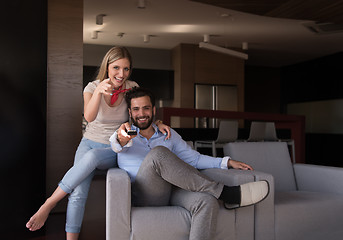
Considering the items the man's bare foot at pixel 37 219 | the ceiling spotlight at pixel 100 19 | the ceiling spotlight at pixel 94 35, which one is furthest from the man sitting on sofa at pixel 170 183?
the ceiling spotlight at pixel 94 35

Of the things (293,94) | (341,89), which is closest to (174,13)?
(341,89)

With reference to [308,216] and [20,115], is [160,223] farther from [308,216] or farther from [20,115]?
[20,115]

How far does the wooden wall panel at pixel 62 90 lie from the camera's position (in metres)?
3.88

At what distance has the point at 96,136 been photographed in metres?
2.54

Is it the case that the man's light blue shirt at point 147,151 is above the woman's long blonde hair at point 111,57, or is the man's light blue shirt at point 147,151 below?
below

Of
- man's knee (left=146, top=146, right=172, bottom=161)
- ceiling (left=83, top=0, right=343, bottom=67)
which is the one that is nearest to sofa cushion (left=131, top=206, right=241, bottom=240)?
man's knee (left=146, top=146, right=172, bottom=161)

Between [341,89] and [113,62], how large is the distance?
758cm

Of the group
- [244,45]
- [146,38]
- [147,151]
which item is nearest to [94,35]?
[146,38]

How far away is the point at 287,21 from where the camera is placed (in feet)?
20.6

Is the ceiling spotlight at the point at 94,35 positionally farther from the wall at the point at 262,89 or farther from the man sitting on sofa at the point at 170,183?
the man sitting on sofa at the point at 170,183

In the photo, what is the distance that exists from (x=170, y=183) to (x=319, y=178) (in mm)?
1321

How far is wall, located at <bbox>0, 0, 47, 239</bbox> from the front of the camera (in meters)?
2.75

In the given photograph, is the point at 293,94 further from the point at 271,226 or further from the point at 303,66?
the point at 271,226

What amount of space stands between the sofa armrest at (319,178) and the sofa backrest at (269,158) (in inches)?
2.4
